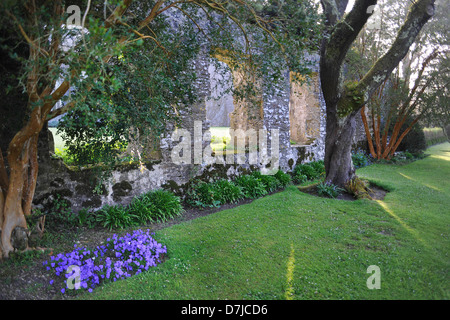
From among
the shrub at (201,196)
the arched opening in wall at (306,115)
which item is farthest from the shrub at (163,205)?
the arched opening in wall at (306,115)

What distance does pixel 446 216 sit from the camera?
5.50 meters

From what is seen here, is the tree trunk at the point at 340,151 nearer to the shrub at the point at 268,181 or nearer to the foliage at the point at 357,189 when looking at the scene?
the foliage at the point at 357,189

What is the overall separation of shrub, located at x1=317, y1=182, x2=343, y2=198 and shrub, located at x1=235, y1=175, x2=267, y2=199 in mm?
1435

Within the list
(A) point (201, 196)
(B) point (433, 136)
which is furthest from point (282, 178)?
(B) point (433, 136)

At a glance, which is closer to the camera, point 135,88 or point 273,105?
point 135,88

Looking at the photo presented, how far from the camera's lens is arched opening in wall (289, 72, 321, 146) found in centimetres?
1088

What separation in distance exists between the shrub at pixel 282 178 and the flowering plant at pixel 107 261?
16.4 feet

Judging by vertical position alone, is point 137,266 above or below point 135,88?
below

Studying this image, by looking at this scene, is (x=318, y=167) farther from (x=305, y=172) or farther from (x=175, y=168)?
(x=175, y=168)

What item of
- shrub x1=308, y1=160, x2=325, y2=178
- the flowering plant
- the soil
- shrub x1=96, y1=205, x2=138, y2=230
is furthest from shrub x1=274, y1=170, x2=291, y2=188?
the soil

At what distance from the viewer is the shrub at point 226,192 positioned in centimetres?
690
